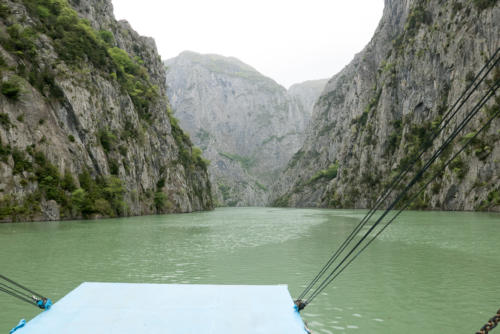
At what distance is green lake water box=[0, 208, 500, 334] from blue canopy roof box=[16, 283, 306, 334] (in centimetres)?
176

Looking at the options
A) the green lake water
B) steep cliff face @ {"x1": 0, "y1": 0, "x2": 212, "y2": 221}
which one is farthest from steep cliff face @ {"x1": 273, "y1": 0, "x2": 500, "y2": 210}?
steep cliff face @ {"x1": 0, "y1": 0, "x2": 212, "y2": 221}

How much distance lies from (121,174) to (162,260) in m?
45.6

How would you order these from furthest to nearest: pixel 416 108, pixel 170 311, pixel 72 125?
pixel 416 108 → pixel 72 125 → pixel 170 311

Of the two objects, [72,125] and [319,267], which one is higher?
[72,125]

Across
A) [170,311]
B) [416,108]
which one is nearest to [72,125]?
[170,311]

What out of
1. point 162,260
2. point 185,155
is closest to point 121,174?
point 185,155

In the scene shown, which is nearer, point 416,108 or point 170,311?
point 170,311

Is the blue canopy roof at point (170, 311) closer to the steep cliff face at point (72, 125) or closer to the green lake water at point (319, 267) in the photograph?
the green lake water at point (319, 267)

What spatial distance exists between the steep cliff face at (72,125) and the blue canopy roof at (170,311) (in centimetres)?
3825

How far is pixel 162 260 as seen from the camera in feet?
54.9

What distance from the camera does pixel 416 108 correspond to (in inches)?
3120

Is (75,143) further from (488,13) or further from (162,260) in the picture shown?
(488,13)

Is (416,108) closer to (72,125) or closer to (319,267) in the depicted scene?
(72,125)

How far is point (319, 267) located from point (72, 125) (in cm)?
4862
